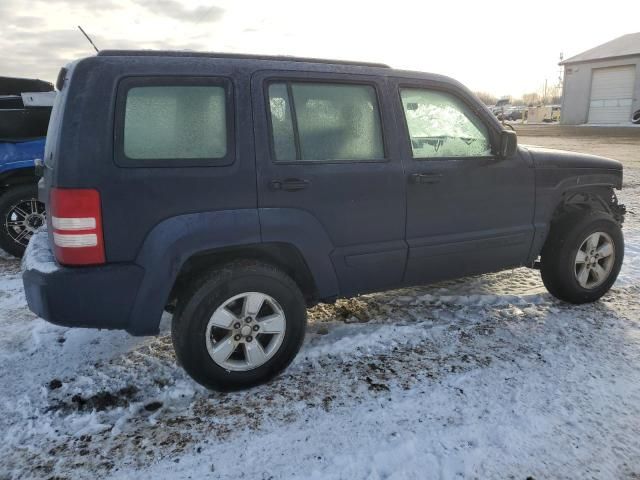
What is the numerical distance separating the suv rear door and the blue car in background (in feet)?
12.7

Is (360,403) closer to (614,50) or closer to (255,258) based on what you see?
(255,258)

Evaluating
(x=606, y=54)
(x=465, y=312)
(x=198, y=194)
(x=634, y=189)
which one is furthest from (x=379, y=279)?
(x=606, y=54)

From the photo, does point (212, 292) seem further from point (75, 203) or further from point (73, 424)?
point (73, 424)

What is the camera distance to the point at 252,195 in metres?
2.81

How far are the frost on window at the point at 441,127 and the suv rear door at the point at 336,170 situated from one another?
9.1 inches

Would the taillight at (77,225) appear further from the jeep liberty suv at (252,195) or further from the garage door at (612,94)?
the garage door at (612,94)

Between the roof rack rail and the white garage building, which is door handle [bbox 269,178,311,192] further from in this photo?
the white garage building

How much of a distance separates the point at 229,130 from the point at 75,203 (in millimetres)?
906

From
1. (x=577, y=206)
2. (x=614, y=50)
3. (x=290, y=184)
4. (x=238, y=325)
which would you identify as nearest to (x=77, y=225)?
(x=238, y=325)

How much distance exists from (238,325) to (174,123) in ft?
3.98

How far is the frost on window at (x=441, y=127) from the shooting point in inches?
133

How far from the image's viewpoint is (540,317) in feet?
12.8

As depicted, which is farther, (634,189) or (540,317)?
(634,189)

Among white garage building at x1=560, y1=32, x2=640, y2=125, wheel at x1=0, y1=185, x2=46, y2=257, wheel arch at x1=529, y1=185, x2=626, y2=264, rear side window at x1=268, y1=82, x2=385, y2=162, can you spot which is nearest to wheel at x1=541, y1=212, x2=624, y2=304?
wheel arch at x1=529, y1=185, x2=626, y2=264
